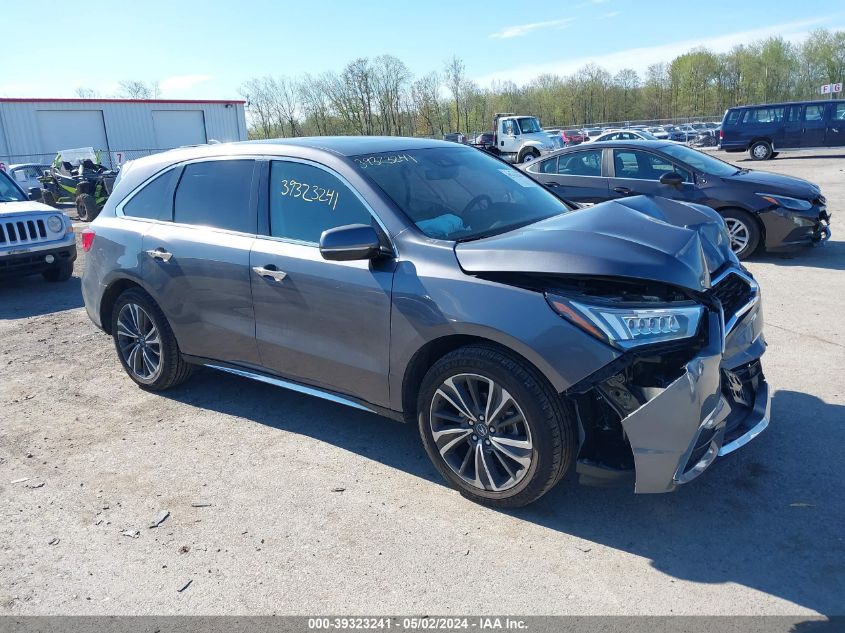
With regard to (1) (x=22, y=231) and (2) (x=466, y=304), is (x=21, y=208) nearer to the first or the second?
(1) (x=22, y=231)

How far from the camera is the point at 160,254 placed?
4703 mm

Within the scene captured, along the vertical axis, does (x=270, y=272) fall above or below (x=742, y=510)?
above

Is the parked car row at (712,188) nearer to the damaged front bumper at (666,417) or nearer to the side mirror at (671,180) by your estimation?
the side mirror at (671,180)

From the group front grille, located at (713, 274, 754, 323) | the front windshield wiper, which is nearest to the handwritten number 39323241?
the front windshield wiper

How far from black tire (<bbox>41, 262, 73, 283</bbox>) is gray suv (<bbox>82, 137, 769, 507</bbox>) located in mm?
5618

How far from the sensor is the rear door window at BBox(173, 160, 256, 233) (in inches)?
171

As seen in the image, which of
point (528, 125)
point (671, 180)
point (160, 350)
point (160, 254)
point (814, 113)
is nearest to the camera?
point (160, 254)

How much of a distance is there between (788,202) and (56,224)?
9.75 meters

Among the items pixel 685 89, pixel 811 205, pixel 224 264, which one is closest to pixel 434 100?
pixel 685 89

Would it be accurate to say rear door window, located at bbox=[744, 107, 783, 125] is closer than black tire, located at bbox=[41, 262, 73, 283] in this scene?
No

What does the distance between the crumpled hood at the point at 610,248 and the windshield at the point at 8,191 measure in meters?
8.86

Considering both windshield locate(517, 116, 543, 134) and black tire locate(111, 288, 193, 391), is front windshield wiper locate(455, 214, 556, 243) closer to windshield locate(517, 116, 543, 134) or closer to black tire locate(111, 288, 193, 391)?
black tire locate(111, 288, 193, 391)

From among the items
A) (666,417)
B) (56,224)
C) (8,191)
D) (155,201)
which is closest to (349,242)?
(666,417)

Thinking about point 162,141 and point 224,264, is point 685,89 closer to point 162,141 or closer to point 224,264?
point 162,141
